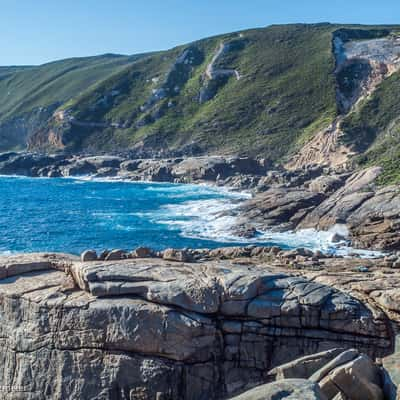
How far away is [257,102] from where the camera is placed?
395 feet

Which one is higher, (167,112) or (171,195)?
(167,112)

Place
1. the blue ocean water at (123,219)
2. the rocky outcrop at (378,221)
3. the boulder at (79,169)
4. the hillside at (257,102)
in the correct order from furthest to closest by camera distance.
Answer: the boulder at (79,169) < the hillside at (257,102) < the blue ocean water at (123,219) < the rocky outcrop at (378,221)

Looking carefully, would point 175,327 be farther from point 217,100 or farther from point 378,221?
point 217,100

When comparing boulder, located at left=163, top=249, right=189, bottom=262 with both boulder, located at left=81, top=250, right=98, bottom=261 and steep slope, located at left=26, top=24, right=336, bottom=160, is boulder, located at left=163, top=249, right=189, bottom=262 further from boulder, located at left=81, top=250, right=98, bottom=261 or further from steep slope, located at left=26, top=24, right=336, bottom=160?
steep slope, located at left=26, top=24, right=336, bottom=160

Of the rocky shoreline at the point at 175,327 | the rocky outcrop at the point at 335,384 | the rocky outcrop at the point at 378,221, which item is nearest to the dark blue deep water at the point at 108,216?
the rocky outcrop at the point at 378,221

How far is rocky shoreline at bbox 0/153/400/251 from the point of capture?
4453cm

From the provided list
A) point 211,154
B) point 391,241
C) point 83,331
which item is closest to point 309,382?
point 83,331

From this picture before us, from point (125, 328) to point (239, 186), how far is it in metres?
67.2

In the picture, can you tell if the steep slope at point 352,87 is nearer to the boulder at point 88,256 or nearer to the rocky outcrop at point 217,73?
the rocky outcrop at point 217,73

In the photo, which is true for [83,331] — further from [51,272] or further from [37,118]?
[37,118]

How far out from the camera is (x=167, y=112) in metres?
138

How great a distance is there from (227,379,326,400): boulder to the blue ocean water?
32.1 meters

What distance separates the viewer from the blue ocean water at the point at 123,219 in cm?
4731

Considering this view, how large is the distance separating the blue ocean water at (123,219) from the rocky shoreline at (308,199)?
2050 mm
